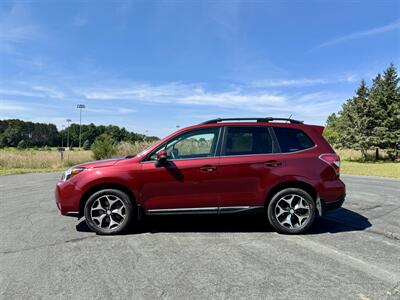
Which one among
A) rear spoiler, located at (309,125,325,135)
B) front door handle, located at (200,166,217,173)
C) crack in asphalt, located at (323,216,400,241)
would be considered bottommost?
crack in asphalt, located at (323,216,400,241)

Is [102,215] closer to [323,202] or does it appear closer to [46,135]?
[323,202]

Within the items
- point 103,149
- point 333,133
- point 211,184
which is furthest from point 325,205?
point 333,133

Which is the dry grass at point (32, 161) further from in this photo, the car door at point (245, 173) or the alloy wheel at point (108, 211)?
the car door at point (245, 173)

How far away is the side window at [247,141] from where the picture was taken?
498 centimetres

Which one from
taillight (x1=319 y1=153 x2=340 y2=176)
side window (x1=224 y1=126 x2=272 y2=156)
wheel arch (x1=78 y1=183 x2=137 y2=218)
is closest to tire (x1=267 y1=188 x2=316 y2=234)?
taillight (x1=319 y1=153 x2=340 y2=176)

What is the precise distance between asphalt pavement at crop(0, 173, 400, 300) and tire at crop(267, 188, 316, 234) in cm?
20

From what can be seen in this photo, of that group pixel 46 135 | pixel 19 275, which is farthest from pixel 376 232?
pixel 46 135

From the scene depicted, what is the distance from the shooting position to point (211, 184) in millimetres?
4852

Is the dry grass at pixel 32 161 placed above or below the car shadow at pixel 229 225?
above

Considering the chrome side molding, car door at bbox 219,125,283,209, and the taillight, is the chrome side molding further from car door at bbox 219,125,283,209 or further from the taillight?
the taillight

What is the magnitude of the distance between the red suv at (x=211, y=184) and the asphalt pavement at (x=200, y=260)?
393 mm

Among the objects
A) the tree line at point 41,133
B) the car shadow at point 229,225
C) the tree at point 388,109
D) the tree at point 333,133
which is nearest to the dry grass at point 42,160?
the tree at point 333,133

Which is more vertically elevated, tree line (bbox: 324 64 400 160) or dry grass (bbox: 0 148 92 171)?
tree line (bbox: 324 64 400 160)

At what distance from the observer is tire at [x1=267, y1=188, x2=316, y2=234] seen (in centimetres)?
491
